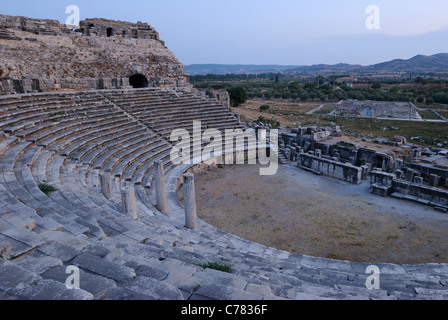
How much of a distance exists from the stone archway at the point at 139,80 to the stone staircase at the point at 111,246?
10.5 m

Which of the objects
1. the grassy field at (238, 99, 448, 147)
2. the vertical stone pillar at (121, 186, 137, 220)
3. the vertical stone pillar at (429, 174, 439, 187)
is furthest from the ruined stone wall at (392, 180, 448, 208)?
the grassy field at (238, 99, 448, 147)

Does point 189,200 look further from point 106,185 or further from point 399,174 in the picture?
point 399,174

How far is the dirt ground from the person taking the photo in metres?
9.95

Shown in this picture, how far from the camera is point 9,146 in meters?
10.6

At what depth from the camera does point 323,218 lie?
12039 millimetres

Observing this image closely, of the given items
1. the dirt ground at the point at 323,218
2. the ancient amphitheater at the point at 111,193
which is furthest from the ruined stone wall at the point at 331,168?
the ancient amphitheater at the point at 111,193

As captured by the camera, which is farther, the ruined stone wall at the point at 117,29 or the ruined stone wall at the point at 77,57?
the ruined stone wall at the point at 117,29

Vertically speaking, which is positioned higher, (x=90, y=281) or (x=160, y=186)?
(x=90, y=281)

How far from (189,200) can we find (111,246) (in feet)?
14.1

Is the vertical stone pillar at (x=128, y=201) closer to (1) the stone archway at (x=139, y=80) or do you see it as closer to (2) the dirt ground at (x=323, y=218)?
(2) the dirt ground at (x=323, y=218)

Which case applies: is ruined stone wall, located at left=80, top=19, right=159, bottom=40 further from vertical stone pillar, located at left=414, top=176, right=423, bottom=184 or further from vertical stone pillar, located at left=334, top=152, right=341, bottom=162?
vertical stone pillar, located at left=414, top=176, right=423, bottom=184

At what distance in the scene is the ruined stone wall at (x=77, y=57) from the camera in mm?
19016

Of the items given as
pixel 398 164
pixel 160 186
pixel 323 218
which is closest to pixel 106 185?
pixel 160 186

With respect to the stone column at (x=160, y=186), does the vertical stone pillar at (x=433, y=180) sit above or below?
below
